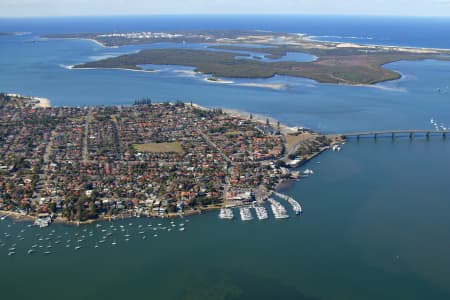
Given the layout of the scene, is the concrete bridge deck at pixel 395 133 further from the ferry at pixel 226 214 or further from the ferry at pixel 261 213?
the ferry at pixel 226 214

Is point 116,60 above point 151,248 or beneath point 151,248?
above

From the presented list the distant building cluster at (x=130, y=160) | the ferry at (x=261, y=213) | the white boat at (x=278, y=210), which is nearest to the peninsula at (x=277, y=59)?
the distant building cluster at (x=130, y=160)

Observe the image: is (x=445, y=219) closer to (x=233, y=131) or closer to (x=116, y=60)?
(x=233, y=131)

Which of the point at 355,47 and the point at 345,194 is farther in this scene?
the point at 355,47

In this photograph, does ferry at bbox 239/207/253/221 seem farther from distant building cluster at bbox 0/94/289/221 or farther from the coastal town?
distant building cluster at bbox 0/94/289/221

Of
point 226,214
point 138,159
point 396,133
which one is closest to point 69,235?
point 226,214

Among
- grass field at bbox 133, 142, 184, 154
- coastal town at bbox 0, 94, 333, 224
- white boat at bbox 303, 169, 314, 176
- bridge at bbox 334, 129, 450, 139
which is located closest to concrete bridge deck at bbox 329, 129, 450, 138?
bridge at bbox 334, 129, 450, 139

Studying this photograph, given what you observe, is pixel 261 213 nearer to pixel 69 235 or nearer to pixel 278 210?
pixel 278 210

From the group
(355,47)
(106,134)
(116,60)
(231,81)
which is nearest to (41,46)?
(116,60)
